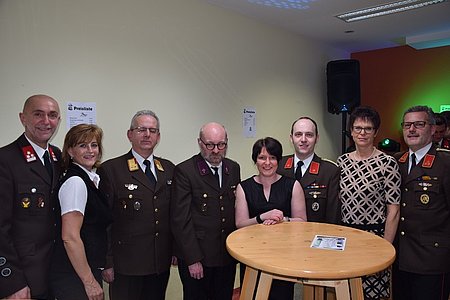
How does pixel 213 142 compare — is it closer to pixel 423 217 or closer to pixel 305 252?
pixel 305 252

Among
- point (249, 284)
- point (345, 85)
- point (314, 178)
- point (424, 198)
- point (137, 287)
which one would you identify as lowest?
point (137, 287)

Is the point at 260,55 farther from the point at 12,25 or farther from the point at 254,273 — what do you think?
the point at 254,273

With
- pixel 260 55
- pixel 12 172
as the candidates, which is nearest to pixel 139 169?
pixel 12 172

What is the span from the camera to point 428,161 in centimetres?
229

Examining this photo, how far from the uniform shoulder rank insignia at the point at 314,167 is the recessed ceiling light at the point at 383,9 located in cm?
220

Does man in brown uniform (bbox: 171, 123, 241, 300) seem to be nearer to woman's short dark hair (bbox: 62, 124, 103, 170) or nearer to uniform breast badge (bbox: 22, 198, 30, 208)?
woman's short dark hair (bbox: 62, 124, 103, 170)

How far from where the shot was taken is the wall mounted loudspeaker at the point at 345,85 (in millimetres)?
5141

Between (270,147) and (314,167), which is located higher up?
(270,147)

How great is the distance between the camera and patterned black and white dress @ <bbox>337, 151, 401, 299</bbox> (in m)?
2.30

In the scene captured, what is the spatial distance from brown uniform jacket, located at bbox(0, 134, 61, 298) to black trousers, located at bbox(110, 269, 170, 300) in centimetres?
49

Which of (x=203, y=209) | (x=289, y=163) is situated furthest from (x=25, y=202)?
(x=289, y=163)

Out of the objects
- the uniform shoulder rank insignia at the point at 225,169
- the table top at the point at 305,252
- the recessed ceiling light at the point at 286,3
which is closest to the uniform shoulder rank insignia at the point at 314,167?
the table top at the point at 305,252

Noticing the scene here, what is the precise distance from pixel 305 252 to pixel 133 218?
99 centimetres

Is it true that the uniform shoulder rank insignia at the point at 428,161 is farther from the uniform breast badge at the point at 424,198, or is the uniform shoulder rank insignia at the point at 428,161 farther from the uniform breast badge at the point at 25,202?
the uniform breast badge at the point at 25,202
